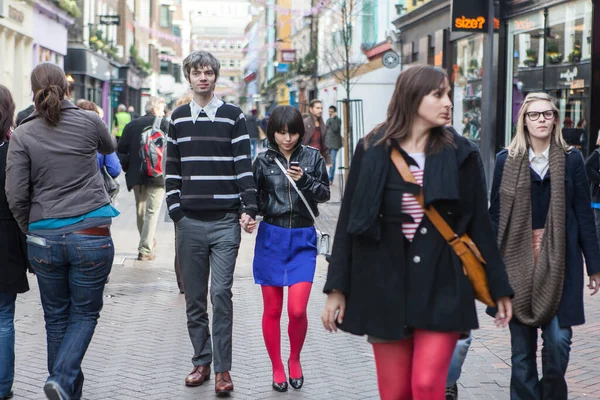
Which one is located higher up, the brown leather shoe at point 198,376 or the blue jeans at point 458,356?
the blue jeans at point 458,356

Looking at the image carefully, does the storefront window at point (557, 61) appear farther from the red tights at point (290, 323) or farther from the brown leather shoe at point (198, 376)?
the brown leather shoe at point (198, 376)

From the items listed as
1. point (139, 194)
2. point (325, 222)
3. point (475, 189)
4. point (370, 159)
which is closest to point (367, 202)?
point (370, 159)

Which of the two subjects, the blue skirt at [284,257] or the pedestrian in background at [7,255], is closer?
the pedestrian in background at [7,255]

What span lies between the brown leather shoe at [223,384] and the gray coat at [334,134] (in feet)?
57.5

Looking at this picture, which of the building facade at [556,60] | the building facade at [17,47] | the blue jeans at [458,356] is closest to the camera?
the blue jeans at [458,356]

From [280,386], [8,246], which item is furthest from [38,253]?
[280,386]

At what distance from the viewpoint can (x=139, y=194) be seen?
11477mm

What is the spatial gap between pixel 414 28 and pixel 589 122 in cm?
1246

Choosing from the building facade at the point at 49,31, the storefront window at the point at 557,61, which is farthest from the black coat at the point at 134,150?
the building facade at the point at 49,31

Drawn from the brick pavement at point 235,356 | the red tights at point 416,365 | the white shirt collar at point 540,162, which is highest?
the white shirt collar at point 540,162

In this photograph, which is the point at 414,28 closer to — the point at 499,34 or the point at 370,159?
the point at 499,34

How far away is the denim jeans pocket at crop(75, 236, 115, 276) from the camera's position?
493 centimetres

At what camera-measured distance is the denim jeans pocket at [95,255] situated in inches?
194

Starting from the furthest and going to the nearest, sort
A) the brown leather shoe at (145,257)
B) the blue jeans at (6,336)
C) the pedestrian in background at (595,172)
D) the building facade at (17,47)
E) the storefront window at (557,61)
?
the building facade at (17,47) < the storefront window at (557,61) < the brown leather shoe at (145,257) < the pedestrian in background at (595,172) < the blue jeans at (6,336)
